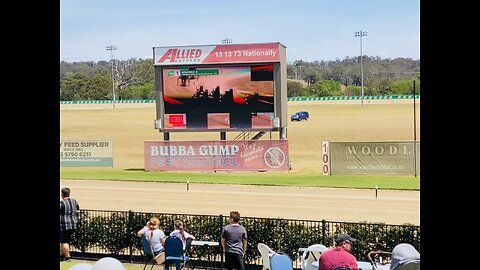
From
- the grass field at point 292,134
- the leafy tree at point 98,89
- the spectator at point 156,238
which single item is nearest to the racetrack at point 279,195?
the grass field at point 292,134

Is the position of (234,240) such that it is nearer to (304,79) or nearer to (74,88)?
(74,88)

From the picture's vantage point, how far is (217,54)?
33.5m

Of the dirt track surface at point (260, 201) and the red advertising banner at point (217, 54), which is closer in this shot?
the dirt track surface at point (260, 201)

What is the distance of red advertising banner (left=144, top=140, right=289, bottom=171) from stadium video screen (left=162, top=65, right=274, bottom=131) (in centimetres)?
103

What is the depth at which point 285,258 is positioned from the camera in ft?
20.4

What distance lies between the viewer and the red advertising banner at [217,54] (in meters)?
32.6

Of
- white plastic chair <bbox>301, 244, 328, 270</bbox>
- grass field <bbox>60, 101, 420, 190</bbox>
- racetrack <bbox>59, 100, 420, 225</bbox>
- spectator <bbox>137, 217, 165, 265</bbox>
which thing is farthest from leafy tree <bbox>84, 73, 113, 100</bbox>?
white plastic chair <bbox>301, 244, 328, 270</bbox>

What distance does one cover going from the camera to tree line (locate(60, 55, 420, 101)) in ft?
368

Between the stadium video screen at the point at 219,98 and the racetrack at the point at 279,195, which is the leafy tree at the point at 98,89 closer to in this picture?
the racetrack at the point at 279,195

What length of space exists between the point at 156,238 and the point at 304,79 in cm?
14734

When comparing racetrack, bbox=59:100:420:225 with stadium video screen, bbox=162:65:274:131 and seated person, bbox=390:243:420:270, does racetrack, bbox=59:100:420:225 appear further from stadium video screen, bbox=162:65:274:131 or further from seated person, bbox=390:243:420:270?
seated person, bbox=390:243:420:270

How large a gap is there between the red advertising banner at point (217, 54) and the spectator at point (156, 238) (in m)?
24.5
